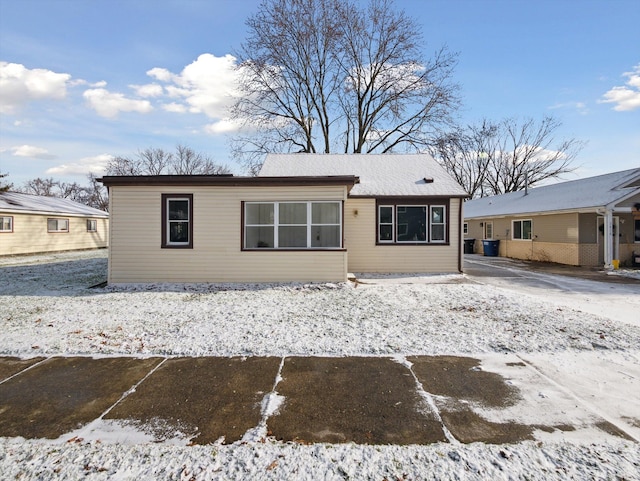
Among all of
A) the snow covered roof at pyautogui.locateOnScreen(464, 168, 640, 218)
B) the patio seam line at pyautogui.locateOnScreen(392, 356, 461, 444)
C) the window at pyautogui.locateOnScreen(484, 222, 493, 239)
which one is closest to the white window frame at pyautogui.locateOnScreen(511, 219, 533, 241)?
the snow covered roof at pyautogui.locateOnScreen(464, 168, 640, 218)

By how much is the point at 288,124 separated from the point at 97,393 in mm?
24929

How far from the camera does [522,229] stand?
59.7ft

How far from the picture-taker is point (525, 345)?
4945 millimetres

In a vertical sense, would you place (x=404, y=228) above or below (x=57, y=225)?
below

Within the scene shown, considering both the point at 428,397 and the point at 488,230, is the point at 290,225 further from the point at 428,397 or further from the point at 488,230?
the point at 488,230

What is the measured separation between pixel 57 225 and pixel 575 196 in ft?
93.9

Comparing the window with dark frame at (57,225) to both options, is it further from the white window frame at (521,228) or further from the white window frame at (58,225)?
the white window frame at (521,228)

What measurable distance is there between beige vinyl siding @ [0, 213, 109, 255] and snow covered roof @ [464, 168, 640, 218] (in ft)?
85.2

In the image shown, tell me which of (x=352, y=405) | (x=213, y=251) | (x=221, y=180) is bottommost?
(x=352, y=405)

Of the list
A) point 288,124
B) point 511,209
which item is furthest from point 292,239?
point 288,124

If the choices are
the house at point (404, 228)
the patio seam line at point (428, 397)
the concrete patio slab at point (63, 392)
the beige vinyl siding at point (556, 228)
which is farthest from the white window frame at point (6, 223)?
the beige vinyl siding at point (556, 228)

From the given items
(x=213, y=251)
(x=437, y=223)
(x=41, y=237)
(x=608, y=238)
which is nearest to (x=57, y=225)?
(x=41, y=237)

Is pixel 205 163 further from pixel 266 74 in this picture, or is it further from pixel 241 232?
pixel 241 232

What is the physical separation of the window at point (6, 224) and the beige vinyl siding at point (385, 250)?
60.4 ft
